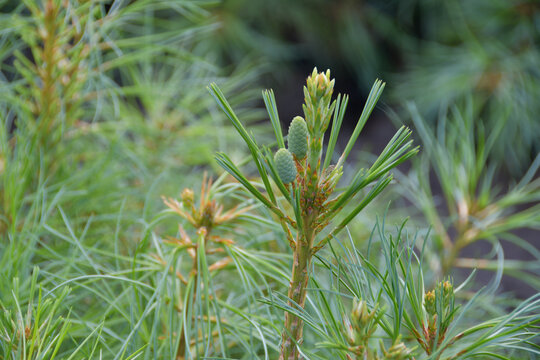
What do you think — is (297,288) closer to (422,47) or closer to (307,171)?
(307,171)

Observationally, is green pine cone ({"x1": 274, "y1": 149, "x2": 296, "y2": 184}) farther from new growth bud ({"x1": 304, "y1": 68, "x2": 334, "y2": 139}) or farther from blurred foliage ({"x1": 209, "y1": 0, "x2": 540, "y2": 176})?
blurred foliage ({"x1": 209, "y1": 0, "x2": 540, "y2": 176})

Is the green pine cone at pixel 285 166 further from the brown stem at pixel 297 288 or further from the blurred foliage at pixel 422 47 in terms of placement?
the blurred foliage at pixel 422 47

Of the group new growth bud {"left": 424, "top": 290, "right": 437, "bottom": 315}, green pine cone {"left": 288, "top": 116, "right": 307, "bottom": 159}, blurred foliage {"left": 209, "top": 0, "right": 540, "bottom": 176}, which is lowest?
new growth bud {"left": 424, "top": 290, "right": 437, "bottom": 315}

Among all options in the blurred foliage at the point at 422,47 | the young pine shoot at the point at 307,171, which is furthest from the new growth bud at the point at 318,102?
the blurred foliage at the point at 422,47

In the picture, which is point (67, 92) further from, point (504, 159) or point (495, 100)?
point (504, 159)

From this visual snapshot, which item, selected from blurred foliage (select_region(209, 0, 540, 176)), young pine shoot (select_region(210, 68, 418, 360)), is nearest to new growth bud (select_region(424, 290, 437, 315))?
young pine shoot (select_region(210, 68, 418, 360))

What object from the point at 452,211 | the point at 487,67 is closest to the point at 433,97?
the point at 487,67

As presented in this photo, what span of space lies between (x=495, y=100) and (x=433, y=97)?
116 mm

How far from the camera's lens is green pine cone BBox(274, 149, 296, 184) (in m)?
0.18

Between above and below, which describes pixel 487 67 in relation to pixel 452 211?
above

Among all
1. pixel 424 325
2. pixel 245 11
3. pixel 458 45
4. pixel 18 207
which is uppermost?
pixel 458 45

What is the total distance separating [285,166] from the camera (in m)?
0.18

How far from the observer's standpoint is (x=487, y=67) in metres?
0.95

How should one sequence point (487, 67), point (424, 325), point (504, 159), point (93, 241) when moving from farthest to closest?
1. point (504, 159)
2. point (487, 67)
3. point (93, 241)
4. point (424, 325)
